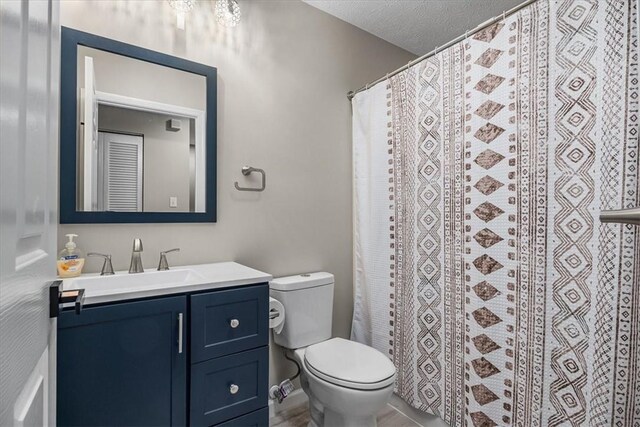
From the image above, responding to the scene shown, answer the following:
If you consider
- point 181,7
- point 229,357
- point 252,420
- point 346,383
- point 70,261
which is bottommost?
point 252,420

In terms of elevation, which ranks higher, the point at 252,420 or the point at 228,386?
the point at 228,386

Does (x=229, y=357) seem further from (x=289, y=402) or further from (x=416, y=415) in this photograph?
(x=416, y=415)

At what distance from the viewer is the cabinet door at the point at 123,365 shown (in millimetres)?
983

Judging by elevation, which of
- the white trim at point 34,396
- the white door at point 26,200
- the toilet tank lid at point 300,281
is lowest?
the toilet tank lid at point 300,281

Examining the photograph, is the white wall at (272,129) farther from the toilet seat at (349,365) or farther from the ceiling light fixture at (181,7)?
the toilet seat at (349,365)

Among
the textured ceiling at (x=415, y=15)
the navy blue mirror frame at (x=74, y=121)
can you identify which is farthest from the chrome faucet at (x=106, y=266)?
the textured ceiling at (x=415, y=15)

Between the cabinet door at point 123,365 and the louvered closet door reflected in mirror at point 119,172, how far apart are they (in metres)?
0.59

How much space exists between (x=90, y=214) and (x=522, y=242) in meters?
1.83

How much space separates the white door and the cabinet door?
38 cm

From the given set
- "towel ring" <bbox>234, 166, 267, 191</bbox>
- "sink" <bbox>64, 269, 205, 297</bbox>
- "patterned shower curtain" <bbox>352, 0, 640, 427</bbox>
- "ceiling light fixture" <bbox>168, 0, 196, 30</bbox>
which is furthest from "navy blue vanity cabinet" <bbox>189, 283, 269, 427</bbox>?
"ceiling light fixture" <bbox>168, 0, 196, 30</bbox>

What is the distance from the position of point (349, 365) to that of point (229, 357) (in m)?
0.60

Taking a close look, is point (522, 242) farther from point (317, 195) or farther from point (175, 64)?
point (175, 64)

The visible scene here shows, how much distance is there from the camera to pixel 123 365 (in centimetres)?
106

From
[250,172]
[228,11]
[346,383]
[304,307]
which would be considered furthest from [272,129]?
[346,383]
